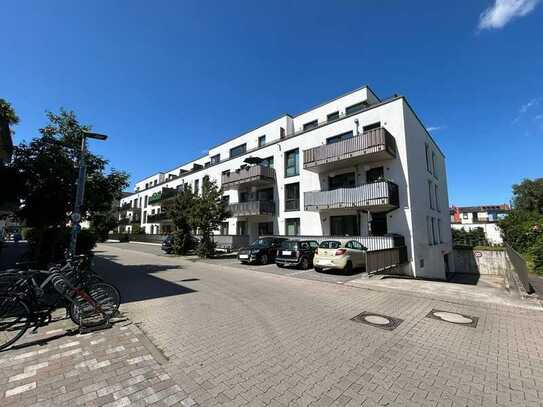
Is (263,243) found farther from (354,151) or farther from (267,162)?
(267,162)

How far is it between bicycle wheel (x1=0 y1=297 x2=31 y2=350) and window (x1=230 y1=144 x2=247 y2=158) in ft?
81.0

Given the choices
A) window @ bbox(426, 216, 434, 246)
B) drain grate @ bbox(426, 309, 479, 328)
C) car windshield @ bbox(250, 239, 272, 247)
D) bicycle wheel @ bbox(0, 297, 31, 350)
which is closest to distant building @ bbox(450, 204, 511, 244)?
window @ bbox(426, 216, 434, 246)

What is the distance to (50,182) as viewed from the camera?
10.2m

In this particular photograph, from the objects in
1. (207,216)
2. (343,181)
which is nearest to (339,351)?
(343,181)

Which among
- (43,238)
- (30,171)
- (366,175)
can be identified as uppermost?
(366,175)

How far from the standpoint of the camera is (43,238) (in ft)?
35.0

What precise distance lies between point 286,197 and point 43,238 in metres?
16.0

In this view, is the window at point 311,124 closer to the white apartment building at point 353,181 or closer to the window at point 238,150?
the white apartment building at point 353,181

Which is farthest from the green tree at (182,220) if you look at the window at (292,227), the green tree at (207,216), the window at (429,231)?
the window at (429,231)

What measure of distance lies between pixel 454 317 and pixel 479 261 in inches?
937

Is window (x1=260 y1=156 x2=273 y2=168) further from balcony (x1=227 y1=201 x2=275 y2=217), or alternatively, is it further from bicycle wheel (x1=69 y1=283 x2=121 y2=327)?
bicycle wheel (x1=69 y1=283 x2=121 y2=327)

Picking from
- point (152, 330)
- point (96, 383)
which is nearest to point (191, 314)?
point (152, 330)

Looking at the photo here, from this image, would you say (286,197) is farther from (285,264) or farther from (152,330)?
(152,330)

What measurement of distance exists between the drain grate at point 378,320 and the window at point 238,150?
2418 cm
